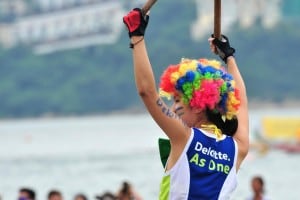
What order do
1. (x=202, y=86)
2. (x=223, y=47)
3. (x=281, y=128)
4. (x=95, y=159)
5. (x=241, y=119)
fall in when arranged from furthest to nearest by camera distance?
(x=281, y=128) → (x=95, y=159) → (x=223, y=47) → (x=241, y=119) → (x=202, y=86)

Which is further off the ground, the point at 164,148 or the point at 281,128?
the point at 281,128

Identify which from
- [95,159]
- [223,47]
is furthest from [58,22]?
[223,47]

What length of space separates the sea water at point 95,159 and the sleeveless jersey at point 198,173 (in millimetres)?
17750

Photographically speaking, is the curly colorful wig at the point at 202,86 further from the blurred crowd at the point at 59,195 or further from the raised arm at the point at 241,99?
the blurred crowd at the point at 59,195

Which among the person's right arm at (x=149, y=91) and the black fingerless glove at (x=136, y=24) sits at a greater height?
the black fingerless glove at (x=136, y=24)

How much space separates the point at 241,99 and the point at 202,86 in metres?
0.47

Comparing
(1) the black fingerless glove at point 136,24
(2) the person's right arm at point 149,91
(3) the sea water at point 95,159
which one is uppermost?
(3) the sea water at point 95,159

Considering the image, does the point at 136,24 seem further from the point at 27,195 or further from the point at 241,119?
the point at 27,195

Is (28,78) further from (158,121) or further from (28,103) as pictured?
(158,121)

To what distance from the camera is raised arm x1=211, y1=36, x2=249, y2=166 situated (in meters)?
4.54

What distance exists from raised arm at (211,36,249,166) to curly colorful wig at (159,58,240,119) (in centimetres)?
17

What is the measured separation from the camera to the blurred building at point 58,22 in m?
89.3

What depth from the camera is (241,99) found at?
473 centimetres

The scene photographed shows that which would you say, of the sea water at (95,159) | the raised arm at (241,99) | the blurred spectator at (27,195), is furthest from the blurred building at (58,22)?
the raised arm at (241,99)
